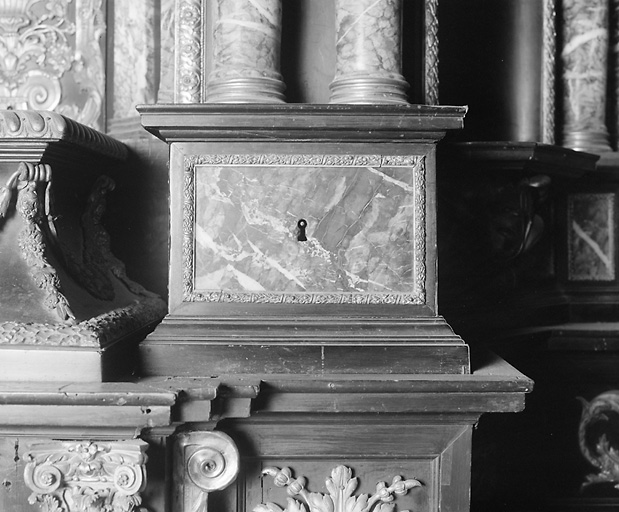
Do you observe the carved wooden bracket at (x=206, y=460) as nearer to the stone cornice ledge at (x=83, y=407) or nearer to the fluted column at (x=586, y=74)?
the stone cornice ledge at (x=83, y=407)

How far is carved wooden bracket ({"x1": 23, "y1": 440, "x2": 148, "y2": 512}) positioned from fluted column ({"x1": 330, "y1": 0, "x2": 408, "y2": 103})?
124cm

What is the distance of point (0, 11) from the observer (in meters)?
3.16

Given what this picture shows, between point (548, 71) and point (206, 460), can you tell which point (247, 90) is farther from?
point (548, 71)

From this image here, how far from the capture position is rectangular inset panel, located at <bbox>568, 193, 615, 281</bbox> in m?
3.51

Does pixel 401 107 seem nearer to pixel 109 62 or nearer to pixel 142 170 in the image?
pixel 142 170

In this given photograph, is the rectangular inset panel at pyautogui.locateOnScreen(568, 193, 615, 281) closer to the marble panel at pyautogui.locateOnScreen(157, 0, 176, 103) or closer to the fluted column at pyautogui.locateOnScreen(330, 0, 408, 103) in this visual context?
the fluted column at pyautogui.locateOnScreen(330, 0, 408, 103)

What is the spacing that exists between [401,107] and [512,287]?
4.52 feet

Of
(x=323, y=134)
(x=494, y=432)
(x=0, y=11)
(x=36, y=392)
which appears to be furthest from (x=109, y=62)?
(x=494, y=432)

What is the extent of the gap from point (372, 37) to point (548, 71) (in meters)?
1.40

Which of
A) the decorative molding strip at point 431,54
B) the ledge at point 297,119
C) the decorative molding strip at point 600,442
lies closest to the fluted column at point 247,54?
the ledge at point 297,119

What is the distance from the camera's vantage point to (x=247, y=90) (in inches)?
92.4

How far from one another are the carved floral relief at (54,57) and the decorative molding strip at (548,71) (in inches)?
76.6

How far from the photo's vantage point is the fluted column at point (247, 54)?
2.36 meters

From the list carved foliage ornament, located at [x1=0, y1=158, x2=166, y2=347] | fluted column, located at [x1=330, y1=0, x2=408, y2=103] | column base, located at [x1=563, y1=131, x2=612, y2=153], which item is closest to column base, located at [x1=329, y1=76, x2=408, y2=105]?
fluted column, located at [x1=330, y1=0, x2=408, y2=103]
